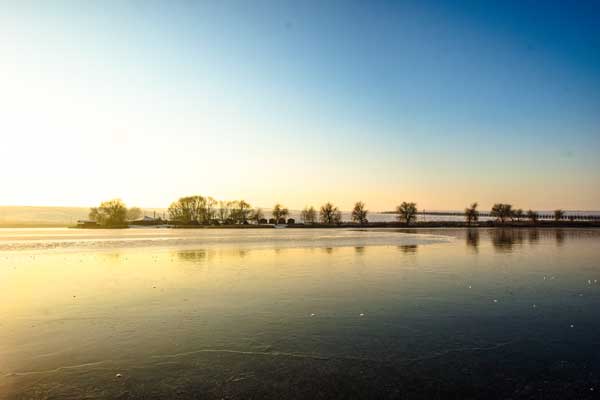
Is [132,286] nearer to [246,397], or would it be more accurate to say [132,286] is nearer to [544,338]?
[246,397]

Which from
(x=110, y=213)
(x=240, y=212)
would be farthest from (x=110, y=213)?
(x=240, y=212)

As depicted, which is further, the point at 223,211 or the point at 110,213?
the point at 223,211

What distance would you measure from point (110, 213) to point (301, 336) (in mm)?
133482

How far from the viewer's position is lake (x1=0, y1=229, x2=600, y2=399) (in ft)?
22.4

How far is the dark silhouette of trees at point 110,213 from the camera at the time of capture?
409 feet

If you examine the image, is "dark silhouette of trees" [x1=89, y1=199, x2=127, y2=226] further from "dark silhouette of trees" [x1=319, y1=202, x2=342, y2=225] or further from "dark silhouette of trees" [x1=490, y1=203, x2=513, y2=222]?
"dark silhouette of trees" [x1=490, y1=203, x2=513, y2=222]

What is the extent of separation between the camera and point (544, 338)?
9500 mm

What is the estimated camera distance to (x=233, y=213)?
145375 mm

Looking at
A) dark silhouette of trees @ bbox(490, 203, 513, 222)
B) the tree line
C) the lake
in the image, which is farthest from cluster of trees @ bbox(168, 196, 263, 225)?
the lake

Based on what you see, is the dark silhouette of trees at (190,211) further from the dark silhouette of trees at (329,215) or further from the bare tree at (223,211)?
the dark silhouette of trees at (329,215)

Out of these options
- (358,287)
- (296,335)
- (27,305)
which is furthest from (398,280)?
(27,305)

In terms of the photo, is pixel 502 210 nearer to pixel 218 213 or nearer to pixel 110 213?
pixel 218 213

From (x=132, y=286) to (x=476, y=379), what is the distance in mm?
14645

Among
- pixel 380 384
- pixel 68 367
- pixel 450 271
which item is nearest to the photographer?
pixel 380 384
